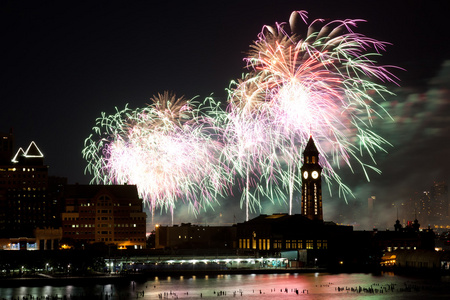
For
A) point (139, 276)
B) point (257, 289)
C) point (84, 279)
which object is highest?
point (139, 276)

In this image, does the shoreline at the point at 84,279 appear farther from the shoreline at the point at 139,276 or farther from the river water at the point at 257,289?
the river water at the point at 257,289

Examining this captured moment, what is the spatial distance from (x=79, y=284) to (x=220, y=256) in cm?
4732

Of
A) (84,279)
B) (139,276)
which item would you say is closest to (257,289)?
(139,276)

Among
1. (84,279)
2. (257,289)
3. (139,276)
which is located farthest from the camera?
(139,276)

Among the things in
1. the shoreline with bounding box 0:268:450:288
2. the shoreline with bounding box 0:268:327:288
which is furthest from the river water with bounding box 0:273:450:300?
the shoreline with bounding box 0:268:450:288

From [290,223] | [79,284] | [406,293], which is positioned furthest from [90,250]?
[406,293]

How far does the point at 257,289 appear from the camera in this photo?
130 meters

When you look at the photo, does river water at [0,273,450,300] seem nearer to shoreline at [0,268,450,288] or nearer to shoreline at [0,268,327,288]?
shoreline at [0,268,327,288]

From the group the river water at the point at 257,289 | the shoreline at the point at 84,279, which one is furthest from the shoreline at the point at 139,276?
the river water at the point at 257,289

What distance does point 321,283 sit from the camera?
139375 millimetres

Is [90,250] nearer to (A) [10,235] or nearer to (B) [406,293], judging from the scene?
(A) [10,235]

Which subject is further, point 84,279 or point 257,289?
point 84,279

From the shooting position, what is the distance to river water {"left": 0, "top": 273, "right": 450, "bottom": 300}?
120 metres

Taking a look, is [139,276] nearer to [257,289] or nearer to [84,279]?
[84,279]
